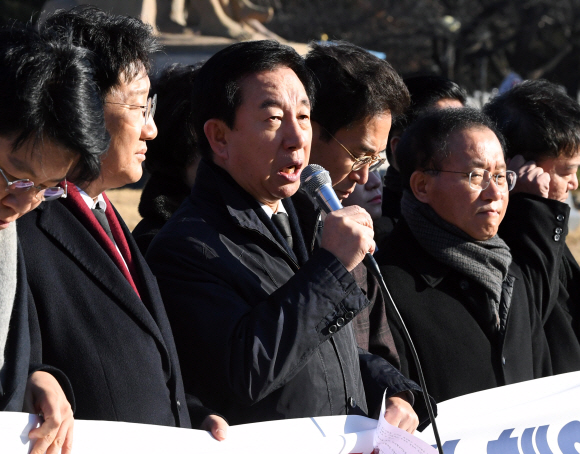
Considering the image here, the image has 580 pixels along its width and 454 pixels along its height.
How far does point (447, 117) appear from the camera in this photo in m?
3.61

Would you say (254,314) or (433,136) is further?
(433,136)

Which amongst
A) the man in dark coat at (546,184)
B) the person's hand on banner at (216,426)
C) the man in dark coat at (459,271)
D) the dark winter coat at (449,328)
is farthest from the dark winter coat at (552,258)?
the person's hand on banner at (216,426)

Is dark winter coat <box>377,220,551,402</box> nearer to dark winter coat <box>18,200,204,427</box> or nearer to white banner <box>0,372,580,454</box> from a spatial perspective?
white banner <box>0,372,580,454</box>

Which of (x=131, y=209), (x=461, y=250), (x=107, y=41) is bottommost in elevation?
(x=131, y=209)

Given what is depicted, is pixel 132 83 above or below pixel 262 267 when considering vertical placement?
above

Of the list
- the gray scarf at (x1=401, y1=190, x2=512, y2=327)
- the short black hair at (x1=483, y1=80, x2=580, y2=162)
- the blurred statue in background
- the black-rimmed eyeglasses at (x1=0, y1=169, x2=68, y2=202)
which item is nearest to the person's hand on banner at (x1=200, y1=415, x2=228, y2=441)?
the black-rimmed eyeglasses at (x1=0, y1=169, x2=68, y2=202)

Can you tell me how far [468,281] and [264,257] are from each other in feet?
3.60

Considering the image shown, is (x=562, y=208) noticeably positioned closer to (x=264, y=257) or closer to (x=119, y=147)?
(x=264, y=257)

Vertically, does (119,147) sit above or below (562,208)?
above

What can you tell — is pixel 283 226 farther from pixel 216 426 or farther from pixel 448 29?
pixel 448 29

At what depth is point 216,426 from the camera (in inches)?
91.6

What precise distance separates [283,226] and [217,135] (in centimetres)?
38

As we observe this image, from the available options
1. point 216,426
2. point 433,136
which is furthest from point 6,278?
point 433,136

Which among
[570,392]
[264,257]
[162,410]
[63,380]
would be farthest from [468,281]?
[63,380]
